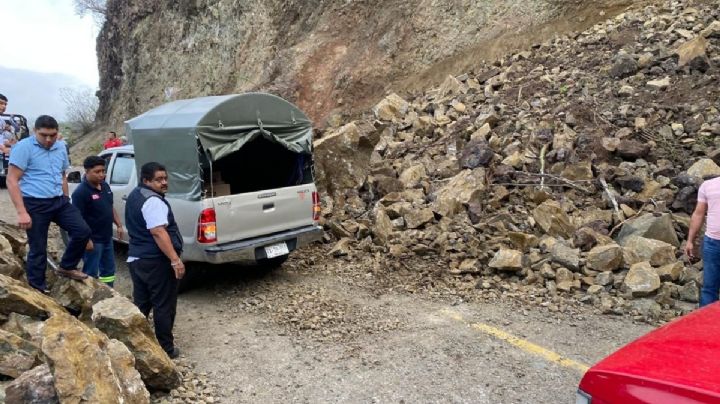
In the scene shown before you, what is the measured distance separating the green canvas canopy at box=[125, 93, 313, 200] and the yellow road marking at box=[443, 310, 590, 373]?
A: 3.00m

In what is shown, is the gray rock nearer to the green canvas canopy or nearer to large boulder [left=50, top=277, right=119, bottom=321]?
the green canvas canopy

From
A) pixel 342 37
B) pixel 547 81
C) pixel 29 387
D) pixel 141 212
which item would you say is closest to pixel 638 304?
pixel 141 212

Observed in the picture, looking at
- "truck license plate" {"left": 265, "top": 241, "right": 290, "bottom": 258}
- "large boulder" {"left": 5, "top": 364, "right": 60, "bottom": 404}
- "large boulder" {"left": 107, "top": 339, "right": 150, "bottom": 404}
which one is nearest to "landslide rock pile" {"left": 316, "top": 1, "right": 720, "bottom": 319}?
"truck license plate" {"left": 265, "top": 241, "right": 290, "bottom": 258}

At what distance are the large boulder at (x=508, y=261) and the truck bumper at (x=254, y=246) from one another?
2.13 meters

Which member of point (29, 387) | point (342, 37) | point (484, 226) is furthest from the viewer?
point (342, 37)

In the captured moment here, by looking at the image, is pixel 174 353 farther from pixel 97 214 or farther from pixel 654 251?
pixel 654 251

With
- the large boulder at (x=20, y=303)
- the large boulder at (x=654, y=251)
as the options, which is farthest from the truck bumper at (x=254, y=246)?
the large boulder at (x=654, y=251)

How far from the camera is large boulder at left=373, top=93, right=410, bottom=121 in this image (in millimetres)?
11531

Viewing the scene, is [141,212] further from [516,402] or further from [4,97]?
[4,97]

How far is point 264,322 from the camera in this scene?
5102 millimetres

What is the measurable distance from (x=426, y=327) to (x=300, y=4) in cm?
1523

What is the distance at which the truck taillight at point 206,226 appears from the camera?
5.31m

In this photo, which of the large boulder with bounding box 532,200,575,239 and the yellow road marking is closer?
the yellow road marking

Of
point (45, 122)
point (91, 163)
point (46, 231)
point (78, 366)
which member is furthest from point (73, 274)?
point (78, 366)
